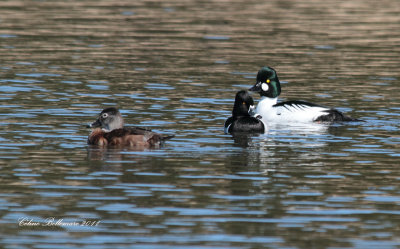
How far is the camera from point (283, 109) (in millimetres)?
21969

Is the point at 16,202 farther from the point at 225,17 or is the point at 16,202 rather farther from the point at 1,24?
the point at 225,17

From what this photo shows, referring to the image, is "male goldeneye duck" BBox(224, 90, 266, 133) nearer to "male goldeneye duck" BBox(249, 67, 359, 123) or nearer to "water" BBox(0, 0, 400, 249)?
"water" BBox(0, 0, 400, 249)

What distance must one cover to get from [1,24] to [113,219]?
2937cm

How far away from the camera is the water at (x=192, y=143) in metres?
11.8

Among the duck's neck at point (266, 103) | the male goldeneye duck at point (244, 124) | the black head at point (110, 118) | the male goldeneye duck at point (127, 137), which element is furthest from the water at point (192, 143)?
the duck's neck at point (266, 103)

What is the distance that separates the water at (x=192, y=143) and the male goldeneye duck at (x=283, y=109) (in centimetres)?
48

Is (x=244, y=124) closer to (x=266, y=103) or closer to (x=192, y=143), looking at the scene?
(x=192, y=143)

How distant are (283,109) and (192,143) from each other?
475cm

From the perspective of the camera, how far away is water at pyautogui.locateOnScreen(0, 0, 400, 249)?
11.8 meters

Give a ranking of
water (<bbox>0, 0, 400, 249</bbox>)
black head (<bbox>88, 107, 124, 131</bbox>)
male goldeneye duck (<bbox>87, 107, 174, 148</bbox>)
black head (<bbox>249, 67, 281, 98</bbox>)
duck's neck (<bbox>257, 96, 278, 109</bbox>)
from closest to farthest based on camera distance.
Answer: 1. water (<bbox>0, 0, 400, 249</bbox>)
2. male goldeneye duck (<bbox>87, 107, 174, 148</bbox>)
3. black head (<bbox>88, 107, 124, 131</bbox>)
4. duck's neck (<bbox>257, 96, 278, 109</bbox>)
5. black head (<bbox>249, 67, 281, 98</bbox>)

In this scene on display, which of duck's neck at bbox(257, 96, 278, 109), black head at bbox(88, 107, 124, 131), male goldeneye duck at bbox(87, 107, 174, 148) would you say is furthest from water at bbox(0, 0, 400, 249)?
duck's neck at bbox(257, 96, 278, 109)

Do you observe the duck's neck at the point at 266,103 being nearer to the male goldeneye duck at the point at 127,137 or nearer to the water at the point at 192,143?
the water at the point at 192,143

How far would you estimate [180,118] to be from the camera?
20781 mm

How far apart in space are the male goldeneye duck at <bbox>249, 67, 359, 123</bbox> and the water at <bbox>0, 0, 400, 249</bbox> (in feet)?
1.59
